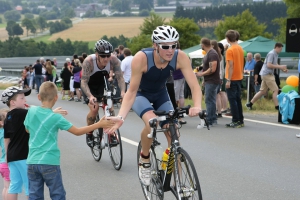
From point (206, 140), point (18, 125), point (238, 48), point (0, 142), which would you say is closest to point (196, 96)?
point (18, 125)

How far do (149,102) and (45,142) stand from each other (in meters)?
1.44

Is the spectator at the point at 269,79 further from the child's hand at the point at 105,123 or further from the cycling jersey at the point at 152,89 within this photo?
the child's hand at the point at 105,123

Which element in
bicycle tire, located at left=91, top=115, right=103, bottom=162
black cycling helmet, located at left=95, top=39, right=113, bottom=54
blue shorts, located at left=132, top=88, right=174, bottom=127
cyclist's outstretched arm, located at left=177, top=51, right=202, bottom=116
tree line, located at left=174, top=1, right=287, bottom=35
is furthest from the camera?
tree line, located at left=174, top=1, right=287, bottom=35

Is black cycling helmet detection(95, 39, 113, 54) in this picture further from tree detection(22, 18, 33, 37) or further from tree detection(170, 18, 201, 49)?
tree detection(22, 18, 33, 37)

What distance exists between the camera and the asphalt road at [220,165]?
314 inches

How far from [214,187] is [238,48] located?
6.12 meters

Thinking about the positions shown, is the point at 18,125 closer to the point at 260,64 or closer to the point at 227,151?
the point at 227,151

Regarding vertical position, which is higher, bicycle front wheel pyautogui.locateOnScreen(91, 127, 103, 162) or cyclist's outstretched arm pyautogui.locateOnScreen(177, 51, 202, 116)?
cyclist's outstretched arm pyautogui.locateOnScreen(177, 51, 202, 116)

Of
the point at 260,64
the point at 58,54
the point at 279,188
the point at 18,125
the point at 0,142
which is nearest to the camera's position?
the point at 18,125

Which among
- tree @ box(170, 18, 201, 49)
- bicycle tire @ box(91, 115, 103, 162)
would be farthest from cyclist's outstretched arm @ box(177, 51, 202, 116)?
tree @ box(170, 18, 201, 49)

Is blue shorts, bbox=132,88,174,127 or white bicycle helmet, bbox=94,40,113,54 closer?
blue shorts, bbox=132,88,174,127

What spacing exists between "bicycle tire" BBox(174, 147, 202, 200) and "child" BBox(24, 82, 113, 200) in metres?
0.72

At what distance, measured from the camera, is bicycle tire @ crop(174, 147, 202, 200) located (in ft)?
18.5

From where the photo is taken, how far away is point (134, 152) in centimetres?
1115
